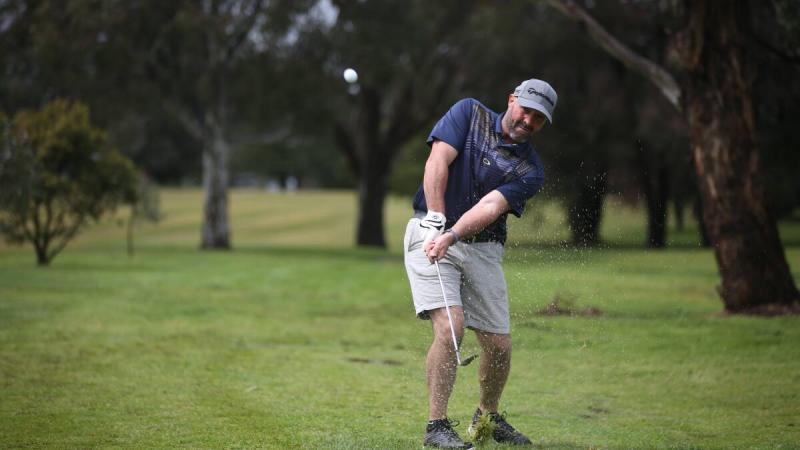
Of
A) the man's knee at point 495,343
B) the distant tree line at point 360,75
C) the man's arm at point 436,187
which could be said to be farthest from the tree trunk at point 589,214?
the distant tree line at point 360,75

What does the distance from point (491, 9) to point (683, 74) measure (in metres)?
22.1

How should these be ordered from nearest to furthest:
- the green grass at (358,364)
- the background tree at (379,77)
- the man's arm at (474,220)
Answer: the man's arm at (474,220)
the green grass at (358,364)
the background tree at (379,77)

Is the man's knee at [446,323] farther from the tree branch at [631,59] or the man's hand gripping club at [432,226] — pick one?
the tree branch at [631,59]

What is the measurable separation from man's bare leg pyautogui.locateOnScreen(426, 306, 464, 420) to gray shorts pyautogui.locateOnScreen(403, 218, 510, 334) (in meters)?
0.09

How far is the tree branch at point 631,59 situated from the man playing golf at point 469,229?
8654 mm

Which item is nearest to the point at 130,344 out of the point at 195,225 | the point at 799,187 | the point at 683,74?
the point at 683,74

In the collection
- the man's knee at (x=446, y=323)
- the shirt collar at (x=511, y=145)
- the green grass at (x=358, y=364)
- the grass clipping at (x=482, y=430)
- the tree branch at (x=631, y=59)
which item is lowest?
the green grass at (x=358, y=364)

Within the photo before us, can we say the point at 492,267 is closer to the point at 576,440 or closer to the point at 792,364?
the point at 576,440

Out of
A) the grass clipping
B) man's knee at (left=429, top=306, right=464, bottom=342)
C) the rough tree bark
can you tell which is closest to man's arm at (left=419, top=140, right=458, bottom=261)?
man's knee at (left=429, top=306, right=464, bottom=342)

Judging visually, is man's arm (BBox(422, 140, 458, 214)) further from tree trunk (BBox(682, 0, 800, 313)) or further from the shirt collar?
tree trunk (BBox(682, 0, 800, 313))

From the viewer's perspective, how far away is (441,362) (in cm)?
666

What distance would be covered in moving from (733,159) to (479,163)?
331 inches

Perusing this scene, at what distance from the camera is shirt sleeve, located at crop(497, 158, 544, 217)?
669cm

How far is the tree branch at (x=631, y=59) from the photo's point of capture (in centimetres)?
1509
